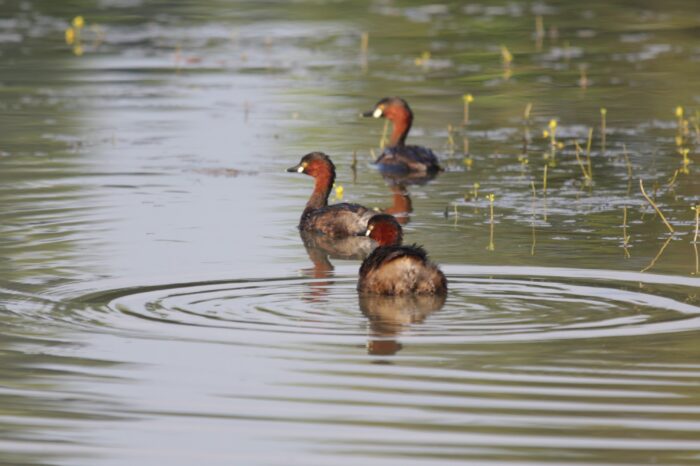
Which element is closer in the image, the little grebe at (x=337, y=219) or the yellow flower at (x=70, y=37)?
the little grebe at (x=337, y=219)

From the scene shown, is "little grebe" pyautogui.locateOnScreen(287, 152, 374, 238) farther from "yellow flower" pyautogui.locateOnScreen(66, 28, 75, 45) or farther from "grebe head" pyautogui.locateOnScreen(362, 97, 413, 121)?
"yellow flower" pyautogui.locateOnScreen(66, 28, 75, 45)

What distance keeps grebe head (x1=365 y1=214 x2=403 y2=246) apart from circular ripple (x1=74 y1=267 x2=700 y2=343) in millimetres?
534

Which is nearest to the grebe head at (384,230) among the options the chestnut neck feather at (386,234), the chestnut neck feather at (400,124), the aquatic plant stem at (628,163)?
the chestnut neck feather at (386,234)

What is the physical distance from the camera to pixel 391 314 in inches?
368

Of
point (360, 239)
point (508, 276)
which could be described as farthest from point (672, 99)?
point (508, 276)

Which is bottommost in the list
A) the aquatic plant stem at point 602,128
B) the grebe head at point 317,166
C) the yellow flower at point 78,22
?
the grebe head at point 317,166

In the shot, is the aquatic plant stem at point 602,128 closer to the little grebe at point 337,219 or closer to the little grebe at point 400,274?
the little grebe at point 337,219

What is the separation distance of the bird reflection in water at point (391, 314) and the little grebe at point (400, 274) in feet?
0.16

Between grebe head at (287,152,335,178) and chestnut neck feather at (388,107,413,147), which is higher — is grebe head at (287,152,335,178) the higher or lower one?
the lower one

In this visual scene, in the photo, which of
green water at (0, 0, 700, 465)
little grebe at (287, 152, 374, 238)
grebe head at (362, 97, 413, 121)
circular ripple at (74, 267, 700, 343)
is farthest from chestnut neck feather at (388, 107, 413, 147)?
circular ripple at (74, 267, 700, 343)

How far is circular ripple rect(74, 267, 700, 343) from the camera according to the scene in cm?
879

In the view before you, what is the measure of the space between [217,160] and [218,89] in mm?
5404

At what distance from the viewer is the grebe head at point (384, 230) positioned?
1093 cm

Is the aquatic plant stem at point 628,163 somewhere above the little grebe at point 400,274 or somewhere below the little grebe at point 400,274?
above
